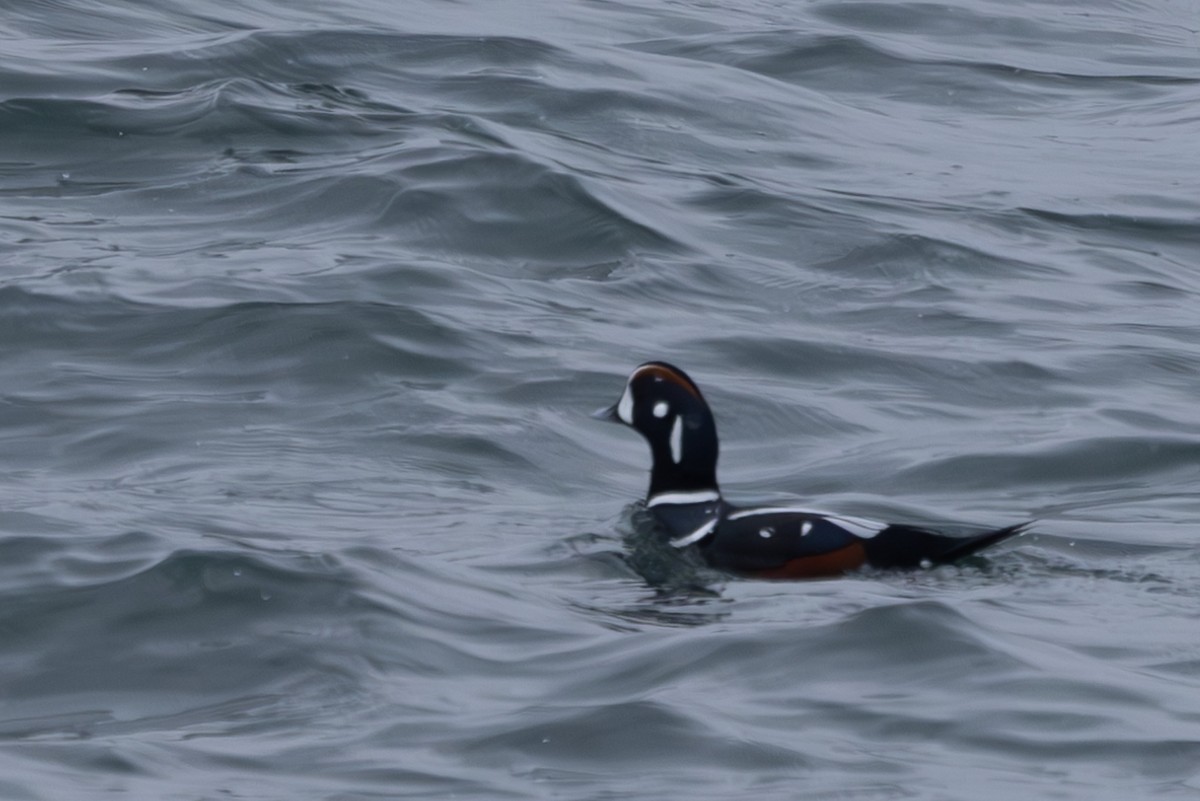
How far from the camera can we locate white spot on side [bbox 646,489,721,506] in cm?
768

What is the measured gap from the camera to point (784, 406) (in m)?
9.32

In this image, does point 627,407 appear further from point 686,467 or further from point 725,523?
point 725,523

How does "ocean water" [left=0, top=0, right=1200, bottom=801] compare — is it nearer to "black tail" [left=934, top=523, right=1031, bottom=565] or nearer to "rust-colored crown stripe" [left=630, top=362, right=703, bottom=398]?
"black tail" [left=934, top=523, right=1031, bottom=565]

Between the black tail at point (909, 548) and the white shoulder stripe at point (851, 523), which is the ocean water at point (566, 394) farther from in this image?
the white shoulder stripe at point (851, 523)

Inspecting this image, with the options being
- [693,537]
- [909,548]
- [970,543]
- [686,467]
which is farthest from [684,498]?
[970,543]

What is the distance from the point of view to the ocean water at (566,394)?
5328 millimetres

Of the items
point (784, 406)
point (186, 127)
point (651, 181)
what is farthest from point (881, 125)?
point (784, 406)

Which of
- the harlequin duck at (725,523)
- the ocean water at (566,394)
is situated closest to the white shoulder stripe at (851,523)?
the harlequin duck at (725,523)

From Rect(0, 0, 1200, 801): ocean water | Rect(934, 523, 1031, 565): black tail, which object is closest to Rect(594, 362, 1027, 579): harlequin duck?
Rect(934, 523, 1031, 565): black tail

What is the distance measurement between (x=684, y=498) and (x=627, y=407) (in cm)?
44

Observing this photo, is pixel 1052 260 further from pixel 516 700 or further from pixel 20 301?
pixel 516 700

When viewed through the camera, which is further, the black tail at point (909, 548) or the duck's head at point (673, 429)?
the duck's head at point (673, 429)

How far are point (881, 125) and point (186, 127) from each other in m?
4.69

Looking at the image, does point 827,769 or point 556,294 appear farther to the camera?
point 556,294
